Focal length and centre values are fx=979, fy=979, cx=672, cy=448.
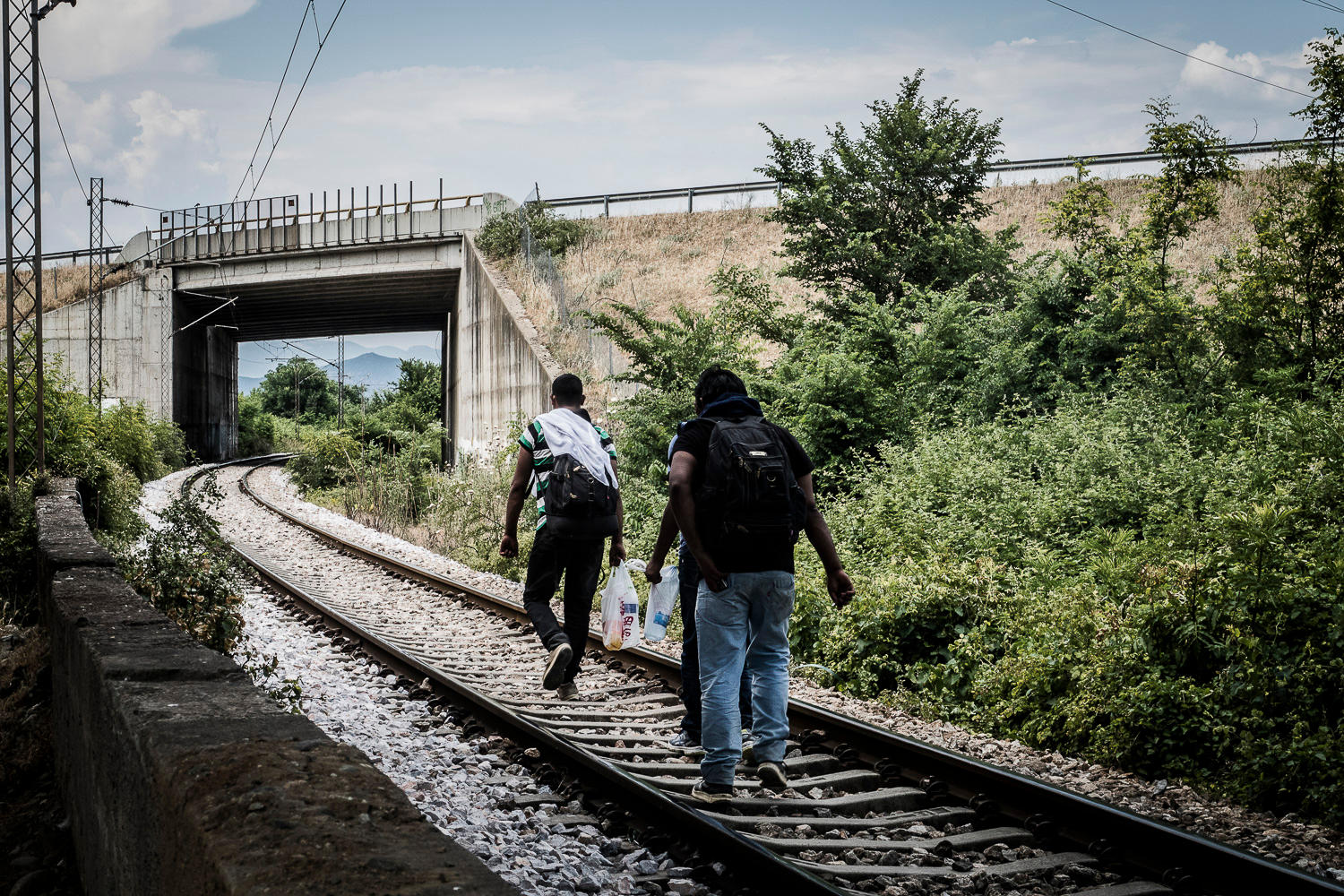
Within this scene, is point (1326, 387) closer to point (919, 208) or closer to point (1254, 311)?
point (1254, 311)

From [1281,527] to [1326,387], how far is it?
153 inches

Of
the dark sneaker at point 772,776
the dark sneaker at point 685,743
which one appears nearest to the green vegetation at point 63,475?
the dark sneaker at point 685,743

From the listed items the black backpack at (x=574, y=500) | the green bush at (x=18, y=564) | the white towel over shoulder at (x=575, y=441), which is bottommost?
the green bush at (x=18, y=564)

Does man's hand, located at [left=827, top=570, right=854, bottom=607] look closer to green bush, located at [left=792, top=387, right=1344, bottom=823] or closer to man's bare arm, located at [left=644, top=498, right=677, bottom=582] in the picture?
man's bare arm, located at [left=644, top=498, right=677, bottom=582]

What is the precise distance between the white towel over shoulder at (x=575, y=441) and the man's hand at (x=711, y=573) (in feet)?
6.45

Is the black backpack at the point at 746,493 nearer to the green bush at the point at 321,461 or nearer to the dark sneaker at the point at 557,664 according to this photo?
the dark sneaker at the point at 557,664

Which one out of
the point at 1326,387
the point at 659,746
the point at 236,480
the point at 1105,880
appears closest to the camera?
the point at 1105,880

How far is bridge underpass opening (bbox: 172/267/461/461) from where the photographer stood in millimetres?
36312

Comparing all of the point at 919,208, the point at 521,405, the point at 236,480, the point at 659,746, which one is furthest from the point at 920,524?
the point at 236,480

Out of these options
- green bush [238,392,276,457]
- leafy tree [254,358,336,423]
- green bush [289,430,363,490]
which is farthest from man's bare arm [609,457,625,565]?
leafy tree [254,358,336,423]

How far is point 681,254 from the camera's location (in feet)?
116

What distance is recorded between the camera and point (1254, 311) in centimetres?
1160

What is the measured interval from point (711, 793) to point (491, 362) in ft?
77.5

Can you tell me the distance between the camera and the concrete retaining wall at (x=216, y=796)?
6.68 feet
